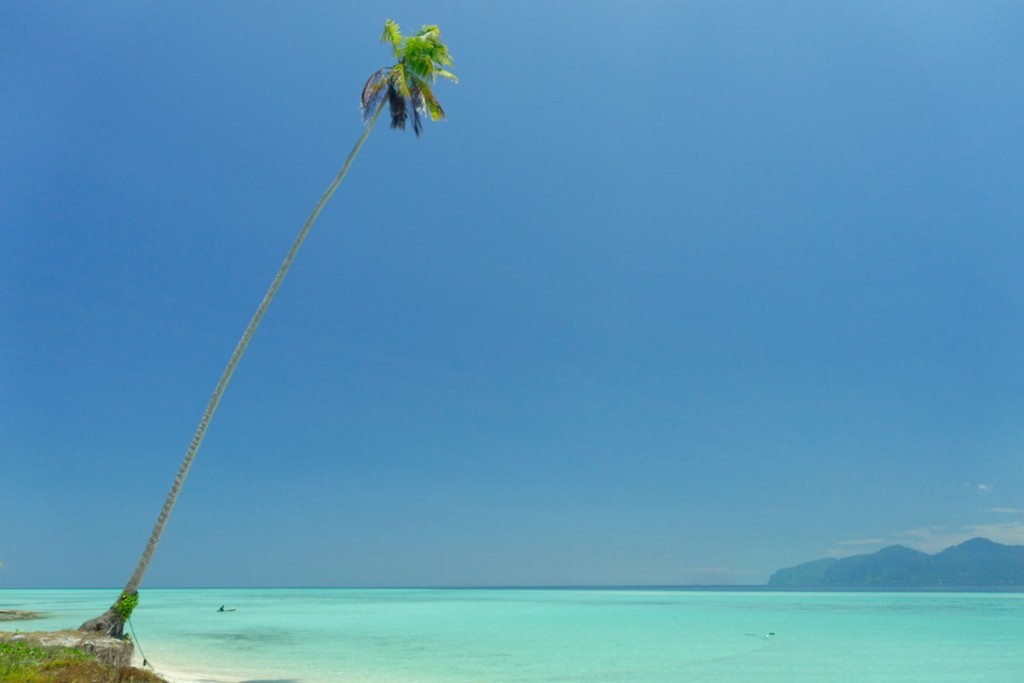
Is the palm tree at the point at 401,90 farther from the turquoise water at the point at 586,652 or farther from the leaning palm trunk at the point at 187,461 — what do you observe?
the turquoise water at the point at 586,652

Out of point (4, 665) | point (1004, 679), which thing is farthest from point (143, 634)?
point (1004, 679)

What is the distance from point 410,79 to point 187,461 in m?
10.8

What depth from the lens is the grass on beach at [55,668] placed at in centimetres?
775

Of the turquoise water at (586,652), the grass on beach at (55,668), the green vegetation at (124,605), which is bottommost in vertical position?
the turquoise water at (586,652)

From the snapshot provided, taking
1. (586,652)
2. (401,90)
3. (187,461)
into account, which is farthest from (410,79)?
(586,652)

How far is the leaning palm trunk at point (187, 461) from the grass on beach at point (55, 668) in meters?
2.28

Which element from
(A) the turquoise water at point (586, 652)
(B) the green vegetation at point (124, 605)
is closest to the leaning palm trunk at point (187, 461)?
(B) the green vegetation at point (124, 605)

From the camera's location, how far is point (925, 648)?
930 inches

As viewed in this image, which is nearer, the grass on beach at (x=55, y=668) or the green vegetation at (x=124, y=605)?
the grass on beach at (x=55, y=668)

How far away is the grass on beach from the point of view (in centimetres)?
775

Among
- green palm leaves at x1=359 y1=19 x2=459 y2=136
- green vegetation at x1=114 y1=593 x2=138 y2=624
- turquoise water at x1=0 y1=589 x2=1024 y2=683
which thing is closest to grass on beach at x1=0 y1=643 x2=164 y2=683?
green vegetation at x1=114 y1=593 x2=138 y2=624

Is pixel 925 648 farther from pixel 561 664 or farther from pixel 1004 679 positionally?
pixel 561 664

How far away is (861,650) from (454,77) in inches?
930

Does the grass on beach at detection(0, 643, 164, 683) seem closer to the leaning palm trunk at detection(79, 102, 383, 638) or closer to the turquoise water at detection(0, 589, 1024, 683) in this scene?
the leaning palm trunk at detection(79, 102, 383, 638)
